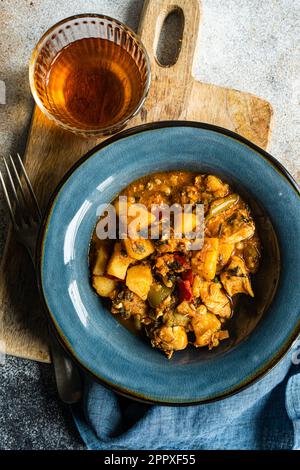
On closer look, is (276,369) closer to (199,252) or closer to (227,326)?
(227,326)

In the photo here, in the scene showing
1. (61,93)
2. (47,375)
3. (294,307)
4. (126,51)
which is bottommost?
(47,375)

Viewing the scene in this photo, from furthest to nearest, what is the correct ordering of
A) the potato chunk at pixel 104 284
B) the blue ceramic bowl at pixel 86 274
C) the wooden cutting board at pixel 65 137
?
the wooden cutting board at pixel 65 137 < the potato chunk at pixel 104 284 < the blue ceramic bowl at pixel 86 274

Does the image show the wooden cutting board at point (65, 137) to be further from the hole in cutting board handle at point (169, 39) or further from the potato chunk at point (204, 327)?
the potato chunk at point (204, 327)

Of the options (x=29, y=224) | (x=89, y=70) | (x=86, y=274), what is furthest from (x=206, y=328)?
(x=89, y=70)

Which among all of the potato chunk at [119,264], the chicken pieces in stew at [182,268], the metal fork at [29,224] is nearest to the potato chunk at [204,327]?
the chicken pieces in stew at [182,268]

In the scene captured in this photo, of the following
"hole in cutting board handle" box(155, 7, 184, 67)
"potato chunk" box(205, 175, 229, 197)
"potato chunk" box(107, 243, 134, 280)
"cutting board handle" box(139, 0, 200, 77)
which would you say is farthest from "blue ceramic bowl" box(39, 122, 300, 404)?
"hole in cutting board handle" box(155, 7, 184, 67)

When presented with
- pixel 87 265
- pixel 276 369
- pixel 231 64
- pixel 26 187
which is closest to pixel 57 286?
pixel 87 265
